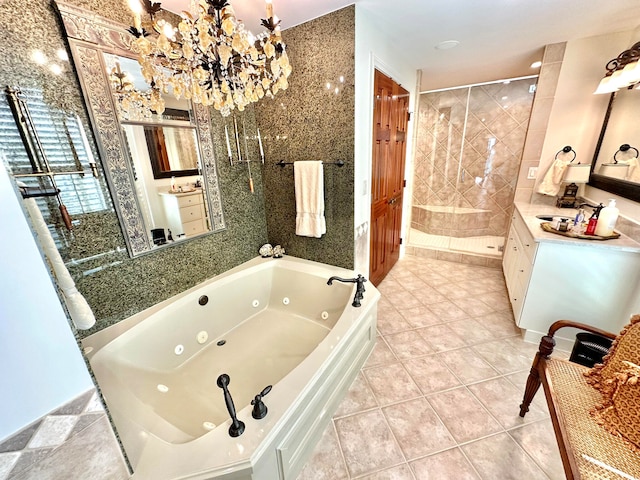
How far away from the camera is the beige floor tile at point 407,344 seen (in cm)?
196

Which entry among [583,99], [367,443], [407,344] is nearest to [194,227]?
[367,443]

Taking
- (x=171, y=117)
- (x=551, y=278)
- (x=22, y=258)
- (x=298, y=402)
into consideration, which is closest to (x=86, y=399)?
(x=22, y=258)

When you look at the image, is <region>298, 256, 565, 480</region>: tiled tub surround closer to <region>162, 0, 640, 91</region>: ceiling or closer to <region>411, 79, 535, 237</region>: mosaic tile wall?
<region>411, 79, 535, 237</region>: mosaic tile wall

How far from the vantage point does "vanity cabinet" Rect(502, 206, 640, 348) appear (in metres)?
1.62

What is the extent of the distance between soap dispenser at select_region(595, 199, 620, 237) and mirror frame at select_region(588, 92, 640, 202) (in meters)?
0.19

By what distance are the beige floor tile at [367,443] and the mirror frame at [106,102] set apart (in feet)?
5.47

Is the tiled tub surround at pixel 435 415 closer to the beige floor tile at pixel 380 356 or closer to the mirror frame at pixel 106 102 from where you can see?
the beige floor tile at pixel 380 356

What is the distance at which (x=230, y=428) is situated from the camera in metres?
0.96

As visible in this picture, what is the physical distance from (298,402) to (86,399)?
0.75 metres

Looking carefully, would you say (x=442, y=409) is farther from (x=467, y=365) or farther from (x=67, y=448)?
(x=67, y=448)

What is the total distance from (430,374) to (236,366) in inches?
53.3

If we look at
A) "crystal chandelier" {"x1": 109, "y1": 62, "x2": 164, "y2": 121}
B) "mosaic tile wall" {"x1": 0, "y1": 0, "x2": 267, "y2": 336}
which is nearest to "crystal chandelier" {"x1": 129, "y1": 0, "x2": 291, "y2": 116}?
"crystal chandelier" {"x1": 109, "y1": 62, "x2": 164, "y2": 121}

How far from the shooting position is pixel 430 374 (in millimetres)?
1773

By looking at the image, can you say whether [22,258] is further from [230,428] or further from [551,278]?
[551,278]
